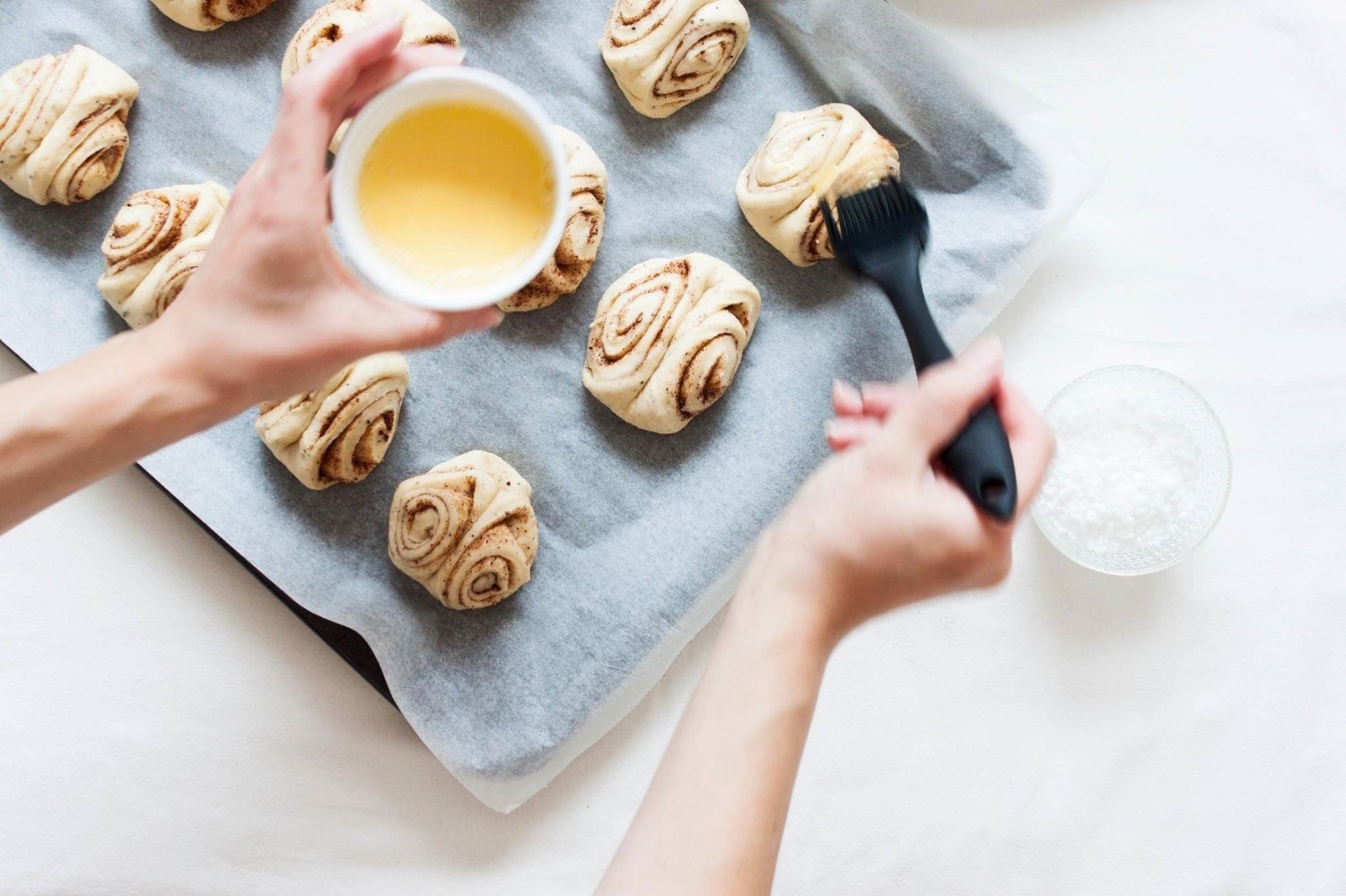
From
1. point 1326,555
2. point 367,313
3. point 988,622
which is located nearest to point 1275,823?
point 1326,555

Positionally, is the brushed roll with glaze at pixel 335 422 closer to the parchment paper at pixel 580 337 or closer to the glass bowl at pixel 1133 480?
the parchment paper at pixel 580 337

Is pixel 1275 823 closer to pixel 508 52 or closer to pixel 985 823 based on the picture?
pixel 985 823

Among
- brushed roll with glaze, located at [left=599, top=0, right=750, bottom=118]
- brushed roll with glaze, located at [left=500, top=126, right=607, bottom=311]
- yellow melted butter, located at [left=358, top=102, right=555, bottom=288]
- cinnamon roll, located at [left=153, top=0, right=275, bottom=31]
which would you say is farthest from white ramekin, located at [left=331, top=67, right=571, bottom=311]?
cinnamon roll, located at [left=153, top=0, right=275, bottom=31]

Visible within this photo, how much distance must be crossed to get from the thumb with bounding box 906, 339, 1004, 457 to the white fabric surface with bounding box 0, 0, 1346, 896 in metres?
0.70

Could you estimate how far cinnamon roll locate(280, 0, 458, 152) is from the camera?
1674 millimetres

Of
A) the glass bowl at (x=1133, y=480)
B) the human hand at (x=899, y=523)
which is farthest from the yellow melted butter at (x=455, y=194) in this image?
the glass bowl at (x=1133, y=480)

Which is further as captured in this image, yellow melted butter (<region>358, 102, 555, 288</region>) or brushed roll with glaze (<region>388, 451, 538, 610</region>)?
brushed roll with glaze (<region>388, 451, 538, 610</region>)

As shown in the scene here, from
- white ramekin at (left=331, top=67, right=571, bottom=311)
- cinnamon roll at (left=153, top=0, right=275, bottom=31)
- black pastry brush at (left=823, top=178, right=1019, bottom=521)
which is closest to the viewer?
white ramekin at (left=331, top=67, right=571, bottom=311)

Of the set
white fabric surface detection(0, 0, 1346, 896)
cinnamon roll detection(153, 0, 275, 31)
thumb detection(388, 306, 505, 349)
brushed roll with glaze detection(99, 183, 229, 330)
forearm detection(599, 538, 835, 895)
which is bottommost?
white fabric surface detection(0, 0, 1346, 896)

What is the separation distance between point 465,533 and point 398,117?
67 centimetres

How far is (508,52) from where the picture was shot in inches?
69.2

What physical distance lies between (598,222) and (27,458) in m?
0.91

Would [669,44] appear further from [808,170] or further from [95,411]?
[95,411]

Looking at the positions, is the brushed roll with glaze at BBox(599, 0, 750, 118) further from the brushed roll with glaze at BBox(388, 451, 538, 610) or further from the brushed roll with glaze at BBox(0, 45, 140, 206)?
the brushed roll with glaze at BBox(0, 45, 140, 206)
